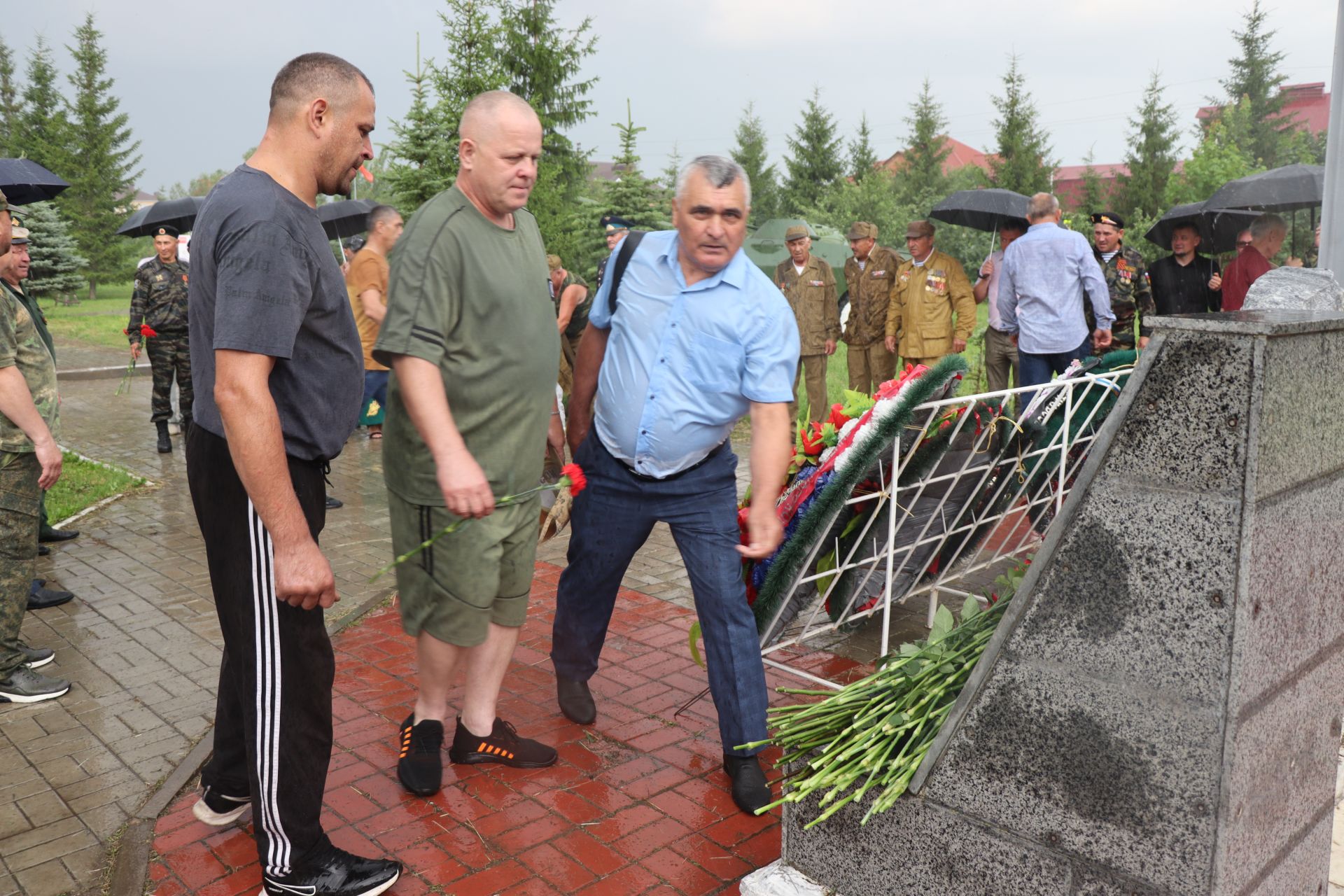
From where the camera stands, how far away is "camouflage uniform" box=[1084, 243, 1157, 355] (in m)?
9.32

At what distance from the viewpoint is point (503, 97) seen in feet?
10.2

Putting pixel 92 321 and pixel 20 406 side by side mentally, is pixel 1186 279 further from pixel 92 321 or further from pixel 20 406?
pixel 92 321

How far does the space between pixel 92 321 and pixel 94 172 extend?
47.0 ft

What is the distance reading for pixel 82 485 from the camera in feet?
→ 28.3

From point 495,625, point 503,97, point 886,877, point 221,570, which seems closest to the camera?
point 886,877

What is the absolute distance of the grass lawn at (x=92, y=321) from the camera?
2361 cm

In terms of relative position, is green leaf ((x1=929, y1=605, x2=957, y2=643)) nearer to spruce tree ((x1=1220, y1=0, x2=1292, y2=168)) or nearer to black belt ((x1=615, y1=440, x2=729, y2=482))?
black belt ((x1=615, y1=440, x2=729, y2=482))

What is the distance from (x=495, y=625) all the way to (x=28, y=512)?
2.36 metres

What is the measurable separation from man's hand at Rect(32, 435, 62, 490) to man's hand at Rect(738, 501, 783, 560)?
298 centimetres

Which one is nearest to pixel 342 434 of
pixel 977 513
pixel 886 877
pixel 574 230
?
pixel 886 877

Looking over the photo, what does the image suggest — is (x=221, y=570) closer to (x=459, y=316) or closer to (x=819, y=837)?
(x=459, y=316)

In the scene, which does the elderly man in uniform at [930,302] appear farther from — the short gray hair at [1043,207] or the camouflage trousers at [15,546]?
the camouflage trousers at [15,546]

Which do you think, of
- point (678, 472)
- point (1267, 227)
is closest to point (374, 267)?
point (678, 472)

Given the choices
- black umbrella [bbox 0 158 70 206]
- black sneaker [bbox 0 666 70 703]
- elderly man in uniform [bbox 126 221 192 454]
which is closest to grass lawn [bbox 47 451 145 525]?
elderly man in uniform [bbox 126 221 192 454]
